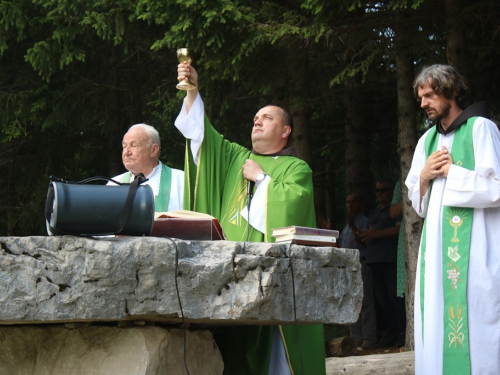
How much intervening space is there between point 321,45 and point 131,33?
1.82m

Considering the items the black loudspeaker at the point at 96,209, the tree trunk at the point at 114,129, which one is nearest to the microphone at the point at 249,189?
the black loudspeaker at the point at 96,209

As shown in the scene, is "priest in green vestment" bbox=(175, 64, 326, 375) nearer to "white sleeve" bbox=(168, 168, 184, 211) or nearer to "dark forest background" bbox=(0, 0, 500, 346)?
"white sleeve" bbox=(168, 168, 184, 211)

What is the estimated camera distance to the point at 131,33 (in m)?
8.08

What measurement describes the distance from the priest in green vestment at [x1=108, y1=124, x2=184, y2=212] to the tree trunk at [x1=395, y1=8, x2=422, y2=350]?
2134 millimetres

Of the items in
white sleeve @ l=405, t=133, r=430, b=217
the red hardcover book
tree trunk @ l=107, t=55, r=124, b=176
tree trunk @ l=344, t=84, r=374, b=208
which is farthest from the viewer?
tree trunk @ l=344, t=84, r=374, b=208

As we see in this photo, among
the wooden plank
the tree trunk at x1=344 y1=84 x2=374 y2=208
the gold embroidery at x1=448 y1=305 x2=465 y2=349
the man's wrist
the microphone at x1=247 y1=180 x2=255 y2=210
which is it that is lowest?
the wooden plank

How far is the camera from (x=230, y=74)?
7383mm

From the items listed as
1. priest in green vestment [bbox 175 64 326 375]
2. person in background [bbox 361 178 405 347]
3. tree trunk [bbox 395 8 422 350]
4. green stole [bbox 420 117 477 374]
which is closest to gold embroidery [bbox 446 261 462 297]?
green stole [bbox 420 117 477 374]

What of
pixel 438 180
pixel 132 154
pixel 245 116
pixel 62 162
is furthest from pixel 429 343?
pixel 62 162

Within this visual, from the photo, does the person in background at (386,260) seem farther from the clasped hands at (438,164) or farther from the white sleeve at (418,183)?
the clasped hands at (438,164)

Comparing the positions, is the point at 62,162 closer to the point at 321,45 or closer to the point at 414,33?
the point at 321,45

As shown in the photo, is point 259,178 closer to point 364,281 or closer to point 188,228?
point 188,228

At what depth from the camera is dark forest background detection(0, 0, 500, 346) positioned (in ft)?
22.8

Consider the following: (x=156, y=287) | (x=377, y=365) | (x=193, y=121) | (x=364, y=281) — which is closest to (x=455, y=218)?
(x=377, y=365)
